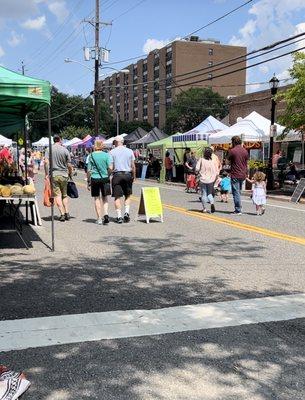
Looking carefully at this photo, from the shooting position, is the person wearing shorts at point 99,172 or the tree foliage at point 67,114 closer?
the person wearing shorts at point 99,172

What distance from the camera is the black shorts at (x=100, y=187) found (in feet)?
36.4

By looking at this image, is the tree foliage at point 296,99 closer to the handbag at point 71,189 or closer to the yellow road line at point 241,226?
the yellow road line at point 241,226

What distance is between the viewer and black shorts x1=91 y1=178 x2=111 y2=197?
1109cm

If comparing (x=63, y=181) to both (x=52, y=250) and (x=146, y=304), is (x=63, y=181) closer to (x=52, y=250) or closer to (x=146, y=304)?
(x=52, y=250)

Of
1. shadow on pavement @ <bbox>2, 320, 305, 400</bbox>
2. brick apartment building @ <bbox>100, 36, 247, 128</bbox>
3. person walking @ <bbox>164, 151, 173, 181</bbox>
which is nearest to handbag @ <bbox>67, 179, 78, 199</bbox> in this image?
shadow on pavement @ <bbox>2, 320, 305, 400</bbox>

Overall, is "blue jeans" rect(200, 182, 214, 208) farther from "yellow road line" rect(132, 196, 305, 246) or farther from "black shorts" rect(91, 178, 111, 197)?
"black shorts" rect(91, 178, 111, 197)

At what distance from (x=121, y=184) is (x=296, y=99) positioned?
32.1 ft

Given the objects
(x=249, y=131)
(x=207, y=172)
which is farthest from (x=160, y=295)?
(x=249, y=131)

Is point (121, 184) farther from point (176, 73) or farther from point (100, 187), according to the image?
point (176, 73)

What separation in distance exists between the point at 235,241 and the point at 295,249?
115 cm

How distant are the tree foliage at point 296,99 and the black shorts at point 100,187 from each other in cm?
1004

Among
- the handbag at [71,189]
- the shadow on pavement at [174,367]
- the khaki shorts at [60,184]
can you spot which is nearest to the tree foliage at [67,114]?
the handbag at [71,189]

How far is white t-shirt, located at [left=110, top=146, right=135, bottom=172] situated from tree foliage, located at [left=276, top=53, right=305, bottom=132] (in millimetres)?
9410

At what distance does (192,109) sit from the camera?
10150 centimetres
